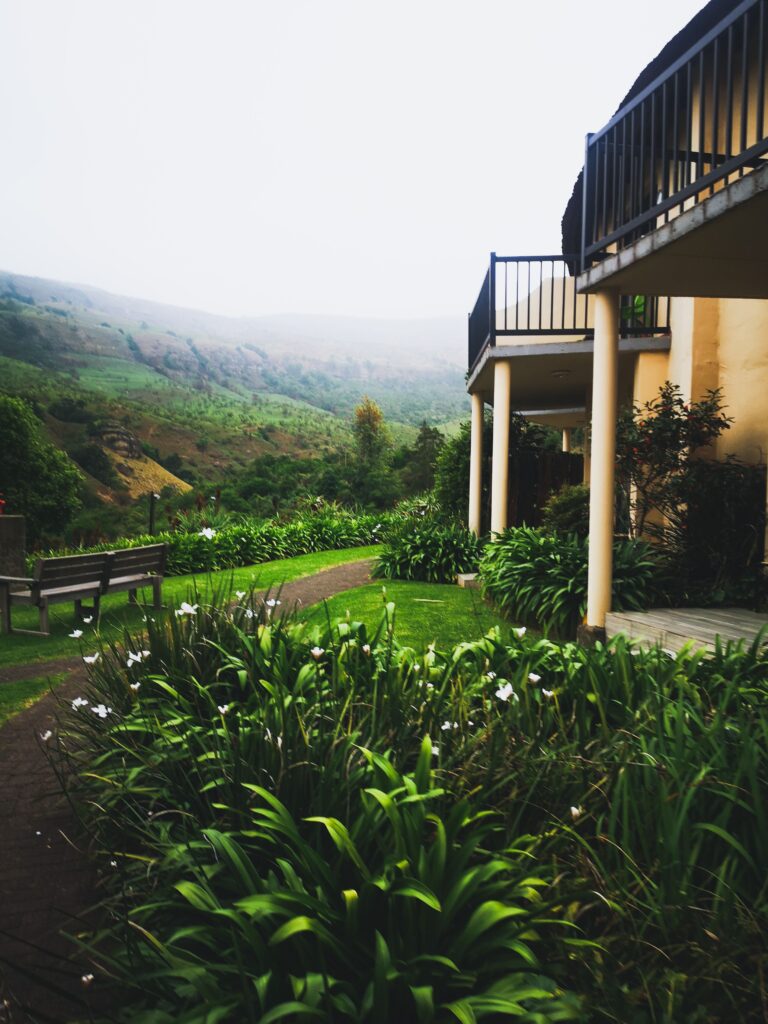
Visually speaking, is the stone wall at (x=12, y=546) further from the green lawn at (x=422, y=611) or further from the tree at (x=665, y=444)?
the tree at (x=665, y=444)

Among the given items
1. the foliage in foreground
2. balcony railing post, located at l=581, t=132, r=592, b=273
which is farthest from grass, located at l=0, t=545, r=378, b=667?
balcony railing post, located at l=581, t=132, r=592, b=273

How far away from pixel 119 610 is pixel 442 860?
7.82 metres

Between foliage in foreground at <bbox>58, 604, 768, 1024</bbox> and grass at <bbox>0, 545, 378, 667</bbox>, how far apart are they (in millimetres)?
1342

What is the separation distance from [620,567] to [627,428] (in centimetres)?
156

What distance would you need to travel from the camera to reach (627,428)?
7230 millimetres

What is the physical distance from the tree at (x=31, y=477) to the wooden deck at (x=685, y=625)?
25.7 meters

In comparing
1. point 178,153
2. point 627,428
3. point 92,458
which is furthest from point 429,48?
point 627,428

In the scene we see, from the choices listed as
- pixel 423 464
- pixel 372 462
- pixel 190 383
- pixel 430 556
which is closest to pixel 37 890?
pixel 430 556

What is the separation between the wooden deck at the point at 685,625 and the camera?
5027mm

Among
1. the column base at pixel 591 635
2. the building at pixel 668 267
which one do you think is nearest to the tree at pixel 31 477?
the building at pixel 668 267

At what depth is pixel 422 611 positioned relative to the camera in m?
8.10

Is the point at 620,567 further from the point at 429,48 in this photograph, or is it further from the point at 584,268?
the point at 429,48

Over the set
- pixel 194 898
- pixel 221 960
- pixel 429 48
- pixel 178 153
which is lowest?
pixel 221 960

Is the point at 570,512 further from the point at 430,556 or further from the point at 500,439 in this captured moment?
the point at 430,556
